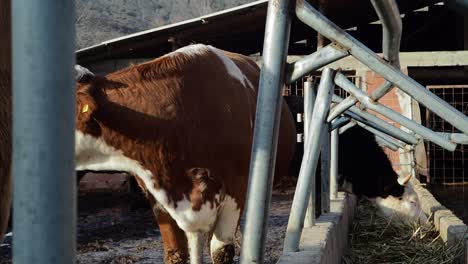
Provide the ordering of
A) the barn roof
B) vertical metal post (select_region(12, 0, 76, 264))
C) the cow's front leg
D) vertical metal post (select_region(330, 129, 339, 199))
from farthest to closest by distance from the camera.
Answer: the barn roof, vertical metal post (select_region(330, 129, 339, 199)), the cow's front leg, vertical metal post (select_region(12, 0, 76, 264))

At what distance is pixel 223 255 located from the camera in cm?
381

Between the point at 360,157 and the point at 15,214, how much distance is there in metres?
8.25

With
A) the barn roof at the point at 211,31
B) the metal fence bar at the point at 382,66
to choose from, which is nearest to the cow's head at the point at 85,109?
the metal fence bar at the point at 382,66

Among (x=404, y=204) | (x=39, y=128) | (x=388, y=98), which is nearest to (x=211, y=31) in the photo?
(x=388, y=98)

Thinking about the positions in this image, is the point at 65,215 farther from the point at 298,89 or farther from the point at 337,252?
the point at 298,89

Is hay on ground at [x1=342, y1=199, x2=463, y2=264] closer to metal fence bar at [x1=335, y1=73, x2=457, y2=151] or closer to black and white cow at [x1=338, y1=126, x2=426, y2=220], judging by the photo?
black and white cow at [x1=338, y1=126, x2=426, y2=220]

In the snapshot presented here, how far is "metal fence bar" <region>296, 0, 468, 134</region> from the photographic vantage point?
1.64 m

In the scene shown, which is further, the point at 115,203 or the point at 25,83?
the point at 115,203

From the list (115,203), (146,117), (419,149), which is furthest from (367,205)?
(146,117)

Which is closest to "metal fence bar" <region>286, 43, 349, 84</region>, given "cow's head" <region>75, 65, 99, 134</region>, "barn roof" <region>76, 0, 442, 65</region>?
"cow's head" <region>75, 65, 99, 134</region>

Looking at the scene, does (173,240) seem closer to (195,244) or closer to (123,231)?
(195,244)

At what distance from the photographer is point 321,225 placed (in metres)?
3.87

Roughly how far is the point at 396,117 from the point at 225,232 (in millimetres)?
1230

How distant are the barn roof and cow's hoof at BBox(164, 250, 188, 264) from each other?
529 cm
